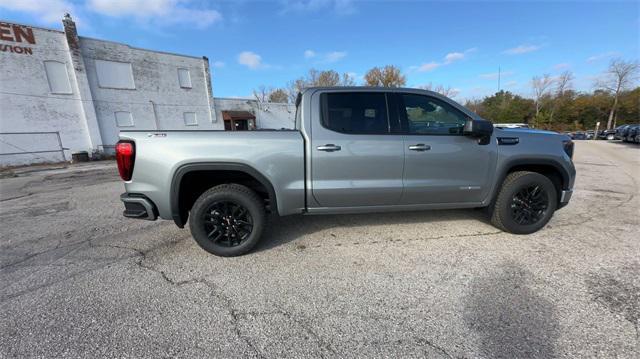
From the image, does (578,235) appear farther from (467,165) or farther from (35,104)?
(35,104)

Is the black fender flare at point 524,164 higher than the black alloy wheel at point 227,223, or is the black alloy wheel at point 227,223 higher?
the black fender flare at point 524,164

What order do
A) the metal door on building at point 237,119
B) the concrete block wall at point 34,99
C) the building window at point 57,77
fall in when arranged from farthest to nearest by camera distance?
the metal door on building at point 237,119 < the building window at point 57,77 < the concrete block wall at point 34,99

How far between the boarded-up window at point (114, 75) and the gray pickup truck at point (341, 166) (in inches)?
841

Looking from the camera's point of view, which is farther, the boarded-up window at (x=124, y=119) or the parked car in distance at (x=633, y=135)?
the boarded-up window at (x=124, y=119)

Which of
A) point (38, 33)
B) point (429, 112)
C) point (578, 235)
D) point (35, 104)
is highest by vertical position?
point (38, 33)

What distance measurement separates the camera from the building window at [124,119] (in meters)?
19.1

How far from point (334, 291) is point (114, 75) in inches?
932

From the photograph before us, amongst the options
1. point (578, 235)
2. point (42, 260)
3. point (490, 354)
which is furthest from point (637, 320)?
point (42, 260)

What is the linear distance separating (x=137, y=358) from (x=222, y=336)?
0.54 metres

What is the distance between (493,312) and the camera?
2119mm

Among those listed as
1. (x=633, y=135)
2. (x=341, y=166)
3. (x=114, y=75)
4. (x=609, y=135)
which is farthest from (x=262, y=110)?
(x=609, y=135)

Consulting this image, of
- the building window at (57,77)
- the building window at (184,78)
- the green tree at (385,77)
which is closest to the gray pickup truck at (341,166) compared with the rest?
the building window at (57,77)

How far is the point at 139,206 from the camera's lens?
9.39 ft

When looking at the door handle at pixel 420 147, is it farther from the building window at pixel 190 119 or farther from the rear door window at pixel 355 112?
the building window at pixel 190 119
